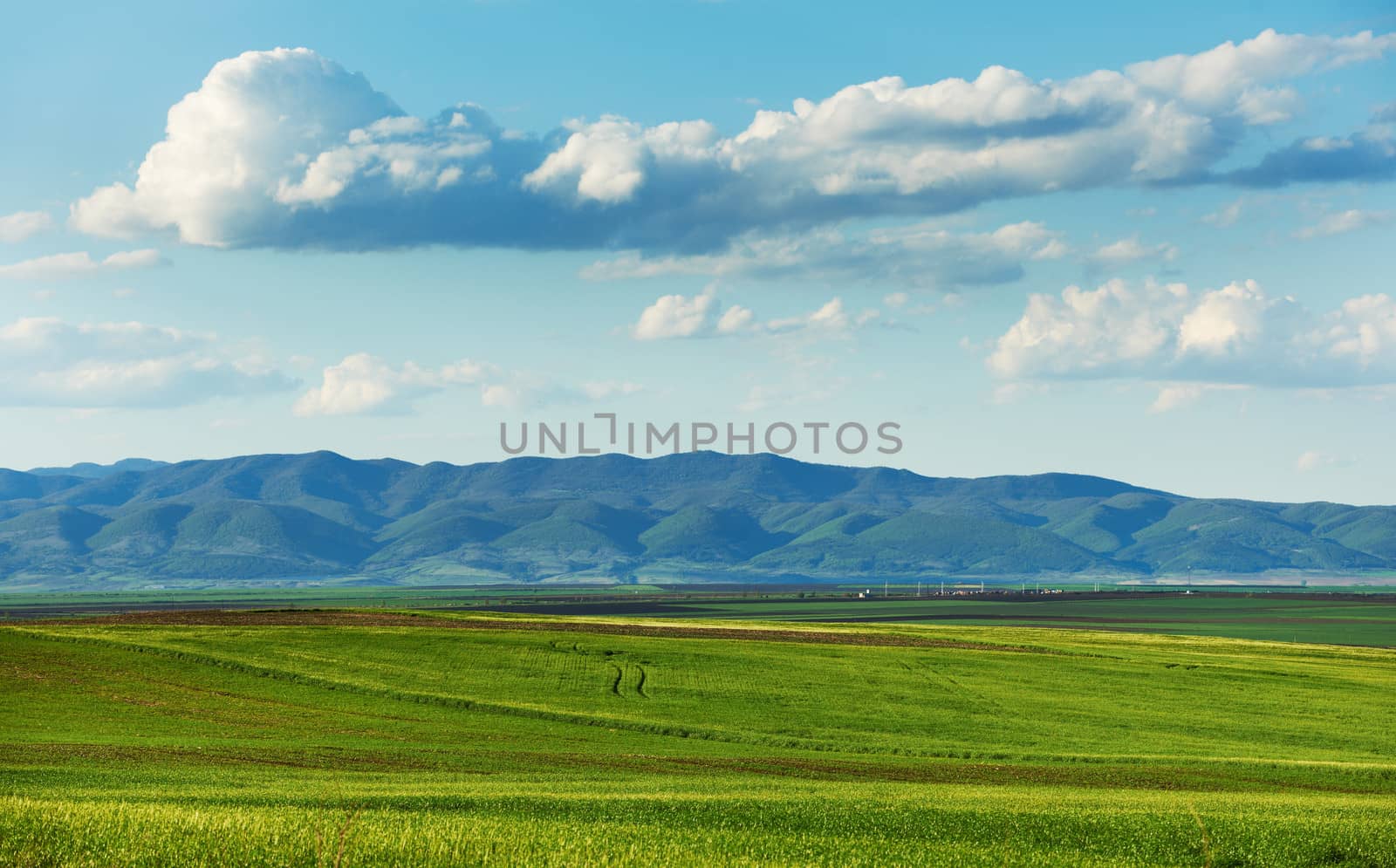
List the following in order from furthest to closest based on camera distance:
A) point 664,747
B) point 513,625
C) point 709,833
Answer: point 513,625
point 664,747
point 709,833

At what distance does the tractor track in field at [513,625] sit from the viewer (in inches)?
4488

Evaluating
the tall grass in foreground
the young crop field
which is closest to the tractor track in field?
the young crop field

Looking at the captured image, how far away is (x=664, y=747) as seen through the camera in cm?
6366

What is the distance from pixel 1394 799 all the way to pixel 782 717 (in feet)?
114

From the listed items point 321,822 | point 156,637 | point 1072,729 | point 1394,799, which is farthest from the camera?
point 156,637

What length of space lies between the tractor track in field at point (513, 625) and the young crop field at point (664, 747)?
108cm

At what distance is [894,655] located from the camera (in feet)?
348

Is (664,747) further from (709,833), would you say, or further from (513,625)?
(513,625)

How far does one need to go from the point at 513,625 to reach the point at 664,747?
69.0m

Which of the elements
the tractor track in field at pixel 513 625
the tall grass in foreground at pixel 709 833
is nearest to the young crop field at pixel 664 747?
the tall grass in foreground at pixel 709 833

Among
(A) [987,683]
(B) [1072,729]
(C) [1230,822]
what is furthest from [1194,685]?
(C) [1230,822]

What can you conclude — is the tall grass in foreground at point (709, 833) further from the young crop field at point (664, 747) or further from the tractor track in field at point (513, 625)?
the tractor track in field at point (513, 625)

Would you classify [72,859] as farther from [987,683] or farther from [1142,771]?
[987,683]

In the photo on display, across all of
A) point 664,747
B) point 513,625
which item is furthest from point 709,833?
point 513,625
